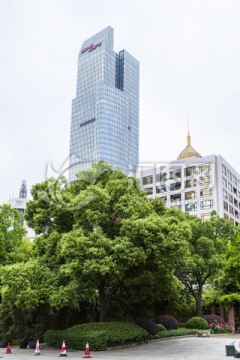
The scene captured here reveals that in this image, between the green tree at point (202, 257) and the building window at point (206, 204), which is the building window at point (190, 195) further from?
the green tree at point (202, 257)

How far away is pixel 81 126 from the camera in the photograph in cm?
16125

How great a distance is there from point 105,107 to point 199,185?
8244cm

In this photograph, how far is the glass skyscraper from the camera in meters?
153

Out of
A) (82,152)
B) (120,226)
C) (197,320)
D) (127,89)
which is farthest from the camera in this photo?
(127,89)

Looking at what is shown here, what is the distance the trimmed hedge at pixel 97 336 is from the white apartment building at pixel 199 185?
189 feet

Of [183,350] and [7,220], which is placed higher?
[7,220]

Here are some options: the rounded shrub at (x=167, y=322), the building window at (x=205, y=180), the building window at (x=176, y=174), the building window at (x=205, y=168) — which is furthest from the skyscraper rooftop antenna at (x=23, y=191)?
the rounded shrub at (x=167, y=322)

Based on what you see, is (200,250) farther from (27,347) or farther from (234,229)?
(27,347)

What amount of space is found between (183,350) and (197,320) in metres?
12.4

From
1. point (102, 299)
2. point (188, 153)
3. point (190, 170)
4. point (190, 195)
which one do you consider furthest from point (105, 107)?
point (102, 299)

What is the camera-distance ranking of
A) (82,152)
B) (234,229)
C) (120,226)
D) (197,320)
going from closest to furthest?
(120,226), (197,320), (234,229), (82,152)

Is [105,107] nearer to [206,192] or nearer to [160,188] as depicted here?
[160,188]

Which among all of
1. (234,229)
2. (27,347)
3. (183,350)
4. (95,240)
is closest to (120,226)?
(95,240)

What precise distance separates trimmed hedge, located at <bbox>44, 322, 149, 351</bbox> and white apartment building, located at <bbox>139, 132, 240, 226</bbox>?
5758 cm
